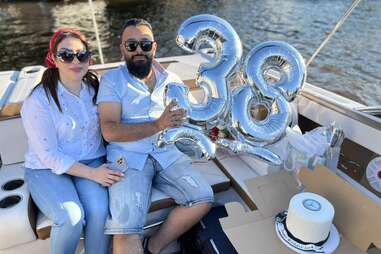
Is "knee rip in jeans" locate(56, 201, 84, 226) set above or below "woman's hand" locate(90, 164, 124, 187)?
below

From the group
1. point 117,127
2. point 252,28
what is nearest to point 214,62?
point 117,127

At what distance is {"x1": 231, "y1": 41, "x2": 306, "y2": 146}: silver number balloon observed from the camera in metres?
1.28

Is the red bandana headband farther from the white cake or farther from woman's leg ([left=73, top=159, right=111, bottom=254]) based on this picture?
the white cake

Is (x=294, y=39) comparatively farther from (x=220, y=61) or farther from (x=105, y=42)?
(x=220, y=61)

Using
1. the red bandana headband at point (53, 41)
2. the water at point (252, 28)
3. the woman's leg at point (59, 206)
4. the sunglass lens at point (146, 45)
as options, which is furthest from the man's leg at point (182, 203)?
the water at point (252, 28)

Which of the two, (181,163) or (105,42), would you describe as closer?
(181,163)

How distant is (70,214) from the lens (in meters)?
1.37

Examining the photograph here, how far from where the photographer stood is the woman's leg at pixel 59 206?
4.48 feet

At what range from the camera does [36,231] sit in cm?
146

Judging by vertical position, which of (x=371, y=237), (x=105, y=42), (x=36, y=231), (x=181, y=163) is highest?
(x=371, y=237)

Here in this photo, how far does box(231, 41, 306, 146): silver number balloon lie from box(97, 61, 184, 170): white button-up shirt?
0.46 metres

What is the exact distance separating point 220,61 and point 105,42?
922 cm

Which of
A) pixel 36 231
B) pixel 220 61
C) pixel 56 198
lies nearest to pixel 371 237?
pixel 220 61

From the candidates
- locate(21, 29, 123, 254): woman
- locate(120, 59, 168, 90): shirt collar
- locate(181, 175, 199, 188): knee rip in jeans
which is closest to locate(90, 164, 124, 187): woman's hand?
locate(21, 29, 123, 254): woman
